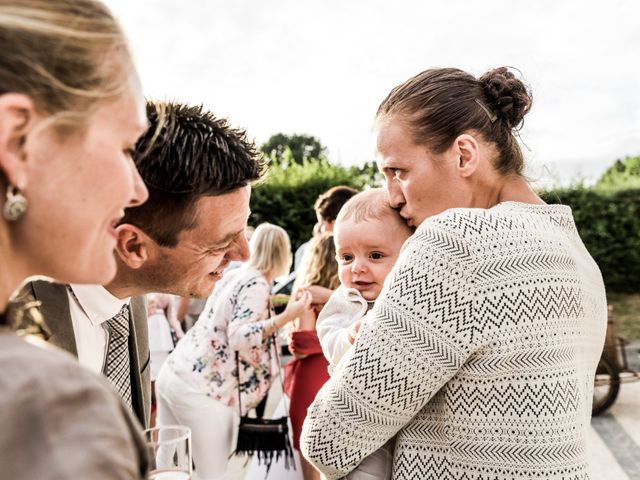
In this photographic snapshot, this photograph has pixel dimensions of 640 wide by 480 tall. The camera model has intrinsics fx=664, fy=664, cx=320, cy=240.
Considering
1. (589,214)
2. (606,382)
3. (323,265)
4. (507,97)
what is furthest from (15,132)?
(589,214)

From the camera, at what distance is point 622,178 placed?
597 inches

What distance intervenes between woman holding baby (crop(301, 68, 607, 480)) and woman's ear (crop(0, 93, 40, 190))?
94cm

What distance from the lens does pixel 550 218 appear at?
1734 millimetres

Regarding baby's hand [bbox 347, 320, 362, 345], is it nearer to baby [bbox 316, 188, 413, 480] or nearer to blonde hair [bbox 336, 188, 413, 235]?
baby [bbox 316, 188, 413, 480]

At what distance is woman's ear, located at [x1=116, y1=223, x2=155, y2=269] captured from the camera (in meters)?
2.04

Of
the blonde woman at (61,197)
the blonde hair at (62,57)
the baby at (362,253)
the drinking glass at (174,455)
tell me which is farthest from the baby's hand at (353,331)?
the blonde hair at (62,57)

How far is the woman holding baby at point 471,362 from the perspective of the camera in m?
1.49

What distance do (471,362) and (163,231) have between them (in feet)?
3.49

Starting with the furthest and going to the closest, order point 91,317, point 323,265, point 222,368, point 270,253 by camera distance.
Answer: point 270,253 → point 323,265 → point 222,368 → point 91,317

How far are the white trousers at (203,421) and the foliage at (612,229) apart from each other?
11111mm

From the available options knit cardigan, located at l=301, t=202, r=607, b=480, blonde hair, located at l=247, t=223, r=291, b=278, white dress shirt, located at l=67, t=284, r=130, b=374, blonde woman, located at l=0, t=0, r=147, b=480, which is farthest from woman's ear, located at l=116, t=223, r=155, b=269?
blonde hair, located at l=247, t=223, r=291, b=278

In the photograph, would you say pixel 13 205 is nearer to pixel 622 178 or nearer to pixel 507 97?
pixel 507 97

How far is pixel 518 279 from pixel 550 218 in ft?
1.00

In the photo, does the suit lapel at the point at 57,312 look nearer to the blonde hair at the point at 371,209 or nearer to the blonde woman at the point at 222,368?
the blonde hair at the point at 371,209
